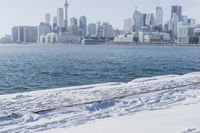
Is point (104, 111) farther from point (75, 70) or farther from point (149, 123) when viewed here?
point (75, 70)

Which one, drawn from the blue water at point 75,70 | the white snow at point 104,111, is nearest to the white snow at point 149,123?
the white snow at point 104,111

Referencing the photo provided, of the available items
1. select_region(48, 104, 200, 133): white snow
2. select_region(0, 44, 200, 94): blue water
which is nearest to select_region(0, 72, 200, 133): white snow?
select_region(48, 104, 200, 133): white snow

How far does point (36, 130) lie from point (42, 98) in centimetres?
381

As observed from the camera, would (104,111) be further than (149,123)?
Yes

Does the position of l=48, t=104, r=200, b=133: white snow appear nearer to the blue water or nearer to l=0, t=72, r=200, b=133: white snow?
l=0, t=72, r=200, b=133: white snow

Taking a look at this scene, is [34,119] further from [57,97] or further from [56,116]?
[57,97]

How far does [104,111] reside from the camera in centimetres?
984

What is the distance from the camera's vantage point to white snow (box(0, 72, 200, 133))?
816cm

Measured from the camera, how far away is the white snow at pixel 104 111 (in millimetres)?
8164

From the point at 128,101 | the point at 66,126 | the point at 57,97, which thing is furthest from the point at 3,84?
the point at 66,126

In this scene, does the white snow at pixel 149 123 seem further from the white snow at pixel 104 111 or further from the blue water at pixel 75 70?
the blue water at pixel 75 70

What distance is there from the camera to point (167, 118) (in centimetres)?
904

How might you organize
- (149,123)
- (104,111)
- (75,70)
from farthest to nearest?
1. (75,70)
2. (104,111)
3. (149,123)

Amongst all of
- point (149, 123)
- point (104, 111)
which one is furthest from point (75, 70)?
point (149, 123)
